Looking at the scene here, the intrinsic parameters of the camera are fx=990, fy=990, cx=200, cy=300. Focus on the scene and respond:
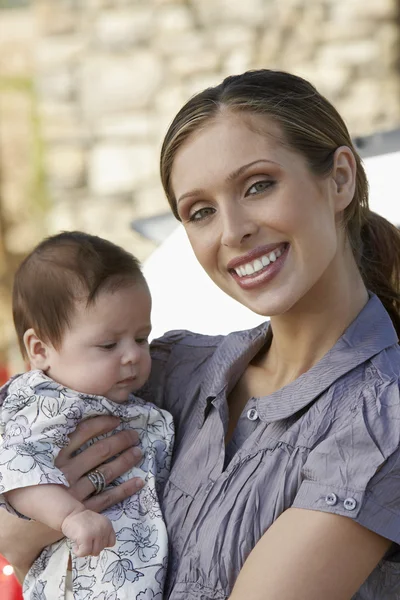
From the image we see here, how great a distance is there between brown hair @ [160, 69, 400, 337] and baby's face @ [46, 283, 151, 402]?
0.24 m

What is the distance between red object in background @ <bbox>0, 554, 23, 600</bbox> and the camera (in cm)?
231

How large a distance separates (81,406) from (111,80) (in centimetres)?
502

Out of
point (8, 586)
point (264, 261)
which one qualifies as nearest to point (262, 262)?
point (264, 261)

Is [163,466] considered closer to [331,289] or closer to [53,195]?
[331,289]

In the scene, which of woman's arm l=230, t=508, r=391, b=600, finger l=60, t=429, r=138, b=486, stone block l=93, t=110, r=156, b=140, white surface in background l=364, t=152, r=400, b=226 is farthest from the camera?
stone block l=93, t=110, r=156, b=140

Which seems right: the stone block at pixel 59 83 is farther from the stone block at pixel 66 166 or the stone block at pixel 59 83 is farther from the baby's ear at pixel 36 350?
the baby's ear at pixel 36 350

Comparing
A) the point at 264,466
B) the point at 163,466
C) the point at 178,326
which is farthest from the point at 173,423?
the point at 178,326

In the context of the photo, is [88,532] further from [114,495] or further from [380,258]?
[380,258]

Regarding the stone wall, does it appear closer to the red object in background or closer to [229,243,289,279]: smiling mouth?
the red object in background

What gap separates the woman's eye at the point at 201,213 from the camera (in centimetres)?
176

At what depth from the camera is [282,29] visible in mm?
6738

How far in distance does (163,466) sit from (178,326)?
33.4 inches

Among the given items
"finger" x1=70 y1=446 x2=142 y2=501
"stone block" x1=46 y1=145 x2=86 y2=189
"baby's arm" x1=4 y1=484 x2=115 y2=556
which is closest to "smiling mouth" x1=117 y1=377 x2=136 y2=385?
"finger" x1=70 y1=446 x2=142 y2=501

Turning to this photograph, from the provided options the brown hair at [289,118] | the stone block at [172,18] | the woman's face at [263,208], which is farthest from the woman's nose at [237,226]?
the stone block at [172,18]
